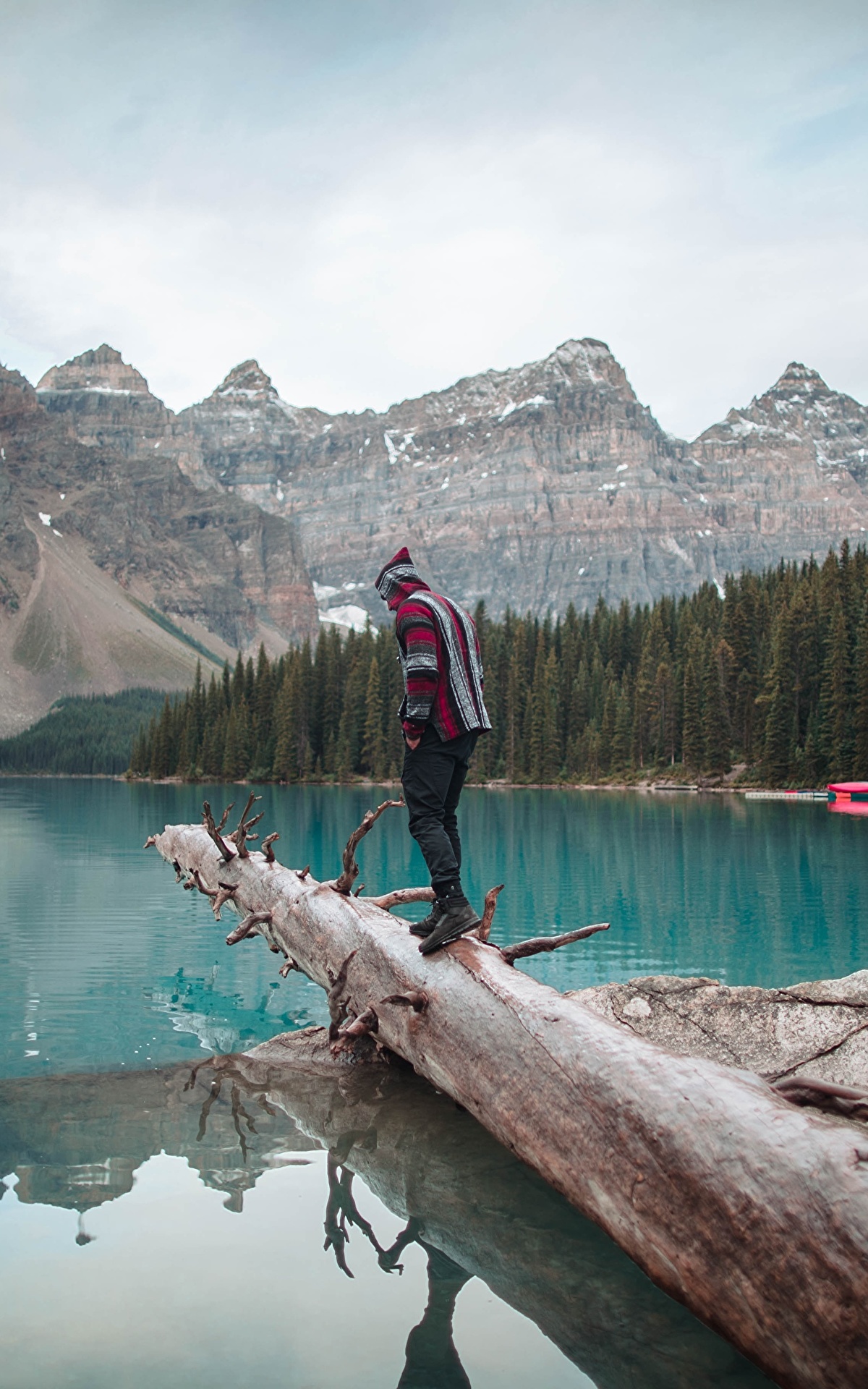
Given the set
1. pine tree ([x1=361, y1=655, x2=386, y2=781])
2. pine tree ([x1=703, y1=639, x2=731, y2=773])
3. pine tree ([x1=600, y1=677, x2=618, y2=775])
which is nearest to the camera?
pine tree ([x1=703, y1=639, x2=731, y2=773])

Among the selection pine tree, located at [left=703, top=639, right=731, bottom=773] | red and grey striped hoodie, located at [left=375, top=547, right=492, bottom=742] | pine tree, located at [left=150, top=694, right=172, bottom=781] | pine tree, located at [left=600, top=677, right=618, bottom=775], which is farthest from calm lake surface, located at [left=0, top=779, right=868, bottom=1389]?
pine tree, located at [left=150, top=694, right=172, bottom=781]

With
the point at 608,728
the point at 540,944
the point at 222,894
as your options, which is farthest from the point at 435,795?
the point at 608,728

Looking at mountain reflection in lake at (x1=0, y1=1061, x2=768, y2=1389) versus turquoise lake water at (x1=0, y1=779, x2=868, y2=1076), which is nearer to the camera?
mountain reflection in lake at (x1=0, y1=1061, x2=768, y2=1389)

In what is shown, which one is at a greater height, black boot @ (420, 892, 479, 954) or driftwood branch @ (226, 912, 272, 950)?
black boot @ (420, 892, 479, 954)

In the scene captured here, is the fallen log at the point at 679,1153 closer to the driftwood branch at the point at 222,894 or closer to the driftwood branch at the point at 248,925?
the driftwood branch at the point at 248,925

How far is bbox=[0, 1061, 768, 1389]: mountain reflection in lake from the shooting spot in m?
4.28

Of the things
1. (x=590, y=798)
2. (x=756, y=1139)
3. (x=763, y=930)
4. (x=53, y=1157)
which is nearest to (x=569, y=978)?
(x=763, y=930)

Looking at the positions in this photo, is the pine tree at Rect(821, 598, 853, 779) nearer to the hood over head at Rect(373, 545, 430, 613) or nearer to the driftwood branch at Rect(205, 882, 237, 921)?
the driftwood branch at Rect(205, 882, 237, 921)

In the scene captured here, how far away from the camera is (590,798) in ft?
249

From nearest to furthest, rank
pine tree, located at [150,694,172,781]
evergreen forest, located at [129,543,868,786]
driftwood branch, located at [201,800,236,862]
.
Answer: driftwood branch, located at [201,800,236,862], evergreen forest, located at [129,543,868,786], pine tree, located at [150,694,172,781]

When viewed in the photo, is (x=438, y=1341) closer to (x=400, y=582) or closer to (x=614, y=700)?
(x=400, y=582)

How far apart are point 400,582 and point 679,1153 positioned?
440 centimetres

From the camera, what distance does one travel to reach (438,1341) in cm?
447

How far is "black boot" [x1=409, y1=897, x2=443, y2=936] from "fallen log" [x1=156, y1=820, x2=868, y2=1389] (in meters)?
0.17
